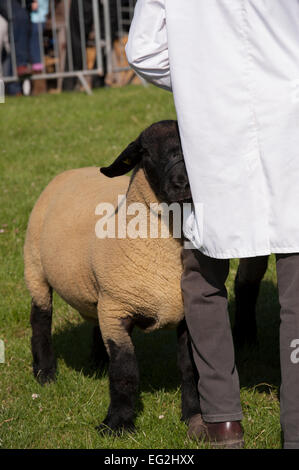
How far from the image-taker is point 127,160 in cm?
348

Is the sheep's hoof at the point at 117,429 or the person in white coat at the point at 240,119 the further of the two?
the sheep's hoof at the point at 117,429

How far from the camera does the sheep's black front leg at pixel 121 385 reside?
3479 mm

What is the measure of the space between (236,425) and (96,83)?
1151 cm

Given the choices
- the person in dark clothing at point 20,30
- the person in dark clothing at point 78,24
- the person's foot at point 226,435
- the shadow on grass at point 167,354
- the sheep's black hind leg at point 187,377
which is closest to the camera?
the person's foot at point 226,435

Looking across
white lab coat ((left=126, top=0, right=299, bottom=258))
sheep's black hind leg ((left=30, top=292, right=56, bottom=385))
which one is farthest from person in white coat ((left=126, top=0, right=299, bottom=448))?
sheep's black hind leg ((left=30, top=292, right=56, bottom=385))

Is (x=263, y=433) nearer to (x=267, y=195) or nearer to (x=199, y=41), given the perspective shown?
(x=267, y=195)

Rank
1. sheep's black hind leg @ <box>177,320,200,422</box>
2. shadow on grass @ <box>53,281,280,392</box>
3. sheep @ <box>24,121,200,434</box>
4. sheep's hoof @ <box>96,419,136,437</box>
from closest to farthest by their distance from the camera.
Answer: sheep @ <box>24,121,200,434</box>
sheep's hoof @ <box>96,419,136,437</box>
sheep's black hind leg @ <box>177,320,200,422</box>
shadow on grass @ <box>53,281,280,392</box>

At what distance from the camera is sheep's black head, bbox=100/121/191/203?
3.19 m

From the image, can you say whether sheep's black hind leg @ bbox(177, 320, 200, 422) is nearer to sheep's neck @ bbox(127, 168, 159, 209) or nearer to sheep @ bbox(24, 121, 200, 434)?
sheep @ bbox(24, 121, 200, 434)

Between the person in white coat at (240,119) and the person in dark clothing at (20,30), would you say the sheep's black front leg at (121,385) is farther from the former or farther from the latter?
the person in dark clothing at (20,30)

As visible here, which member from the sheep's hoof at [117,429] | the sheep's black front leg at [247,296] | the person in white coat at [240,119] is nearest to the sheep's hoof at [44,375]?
the sheep's hoof at [117,429]

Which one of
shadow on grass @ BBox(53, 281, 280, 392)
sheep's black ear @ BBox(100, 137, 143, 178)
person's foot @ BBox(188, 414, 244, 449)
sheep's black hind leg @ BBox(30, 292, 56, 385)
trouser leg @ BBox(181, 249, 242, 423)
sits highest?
sheep's black ear @ BBox(100, 137, 143, 178)

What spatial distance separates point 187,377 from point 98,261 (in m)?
0.73

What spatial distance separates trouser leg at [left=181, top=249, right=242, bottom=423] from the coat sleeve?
0.82 meters
